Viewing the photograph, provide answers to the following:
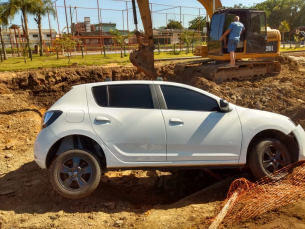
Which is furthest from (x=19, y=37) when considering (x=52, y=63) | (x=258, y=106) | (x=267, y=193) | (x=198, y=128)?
(x=267, y=193)

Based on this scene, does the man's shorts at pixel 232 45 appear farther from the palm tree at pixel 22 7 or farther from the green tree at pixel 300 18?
the green tree at pixel 300 18

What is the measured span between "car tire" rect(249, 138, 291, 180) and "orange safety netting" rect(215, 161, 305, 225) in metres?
0.08

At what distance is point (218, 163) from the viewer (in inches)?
197

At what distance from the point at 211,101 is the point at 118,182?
2.43 m

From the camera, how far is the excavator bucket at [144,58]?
33.9ft

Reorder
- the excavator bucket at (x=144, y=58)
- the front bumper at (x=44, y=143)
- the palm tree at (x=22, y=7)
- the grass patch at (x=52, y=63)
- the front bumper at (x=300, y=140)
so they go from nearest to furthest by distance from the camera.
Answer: the front bumper at (x=44, y=143), the front bumper at (x=300, y=140), the excavator bucket at (x=144, y=58), the grass patch at (x=52, y=63), the palm tree at (x=22, y=7)

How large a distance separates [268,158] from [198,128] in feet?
4.34

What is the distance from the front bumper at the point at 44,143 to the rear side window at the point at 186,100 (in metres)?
1.83

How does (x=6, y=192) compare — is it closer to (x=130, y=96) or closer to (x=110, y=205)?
(x=110, y=205)

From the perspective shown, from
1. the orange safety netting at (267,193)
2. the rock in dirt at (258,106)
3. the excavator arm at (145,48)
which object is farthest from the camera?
the excavator arm at (145,48)

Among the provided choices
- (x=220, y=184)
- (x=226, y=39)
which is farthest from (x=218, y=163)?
(x=226, y=39)

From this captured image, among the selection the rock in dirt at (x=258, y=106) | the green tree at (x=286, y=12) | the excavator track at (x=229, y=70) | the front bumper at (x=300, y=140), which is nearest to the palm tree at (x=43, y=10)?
the excavator track at (x=229, y=70)

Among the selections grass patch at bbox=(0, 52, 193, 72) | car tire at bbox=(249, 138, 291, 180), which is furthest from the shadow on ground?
grass patch at bbox=(0, 52, 193, 72)

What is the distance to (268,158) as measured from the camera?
5156 millimetres
